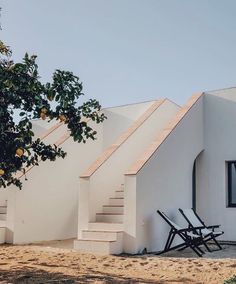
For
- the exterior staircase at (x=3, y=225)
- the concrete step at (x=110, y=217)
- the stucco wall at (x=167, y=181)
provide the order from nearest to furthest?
the stucco wall at (x=167, y=181), the concrete step at (x=110, y=217), the exterior staircase at (x=3, y=225)

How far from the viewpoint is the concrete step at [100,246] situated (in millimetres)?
8973

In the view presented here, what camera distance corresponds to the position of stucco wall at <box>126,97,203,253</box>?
9.48m

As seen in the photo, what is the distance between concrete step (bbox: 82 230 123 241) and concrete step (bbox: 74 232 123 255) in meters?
0.12

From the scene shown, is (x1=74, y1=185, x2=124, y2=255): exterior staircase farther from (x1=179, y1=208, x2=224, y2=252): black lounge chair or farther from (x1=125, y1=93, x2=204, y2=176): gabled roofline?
(x1=179, y1=208, x2=224, y2=252): black lounge chair

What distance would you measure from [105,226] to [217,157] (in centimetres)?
424

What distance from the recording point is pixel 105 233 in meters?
9.38

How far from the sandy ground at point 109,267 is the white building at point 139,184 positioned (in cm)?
78

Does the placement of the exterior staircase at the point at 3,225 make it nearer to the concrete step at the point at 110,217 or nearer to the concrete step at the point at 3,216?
the concrete step at the point at 3,216

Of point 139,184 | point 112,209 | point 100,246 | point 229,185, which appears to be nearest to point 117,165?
point 112,209

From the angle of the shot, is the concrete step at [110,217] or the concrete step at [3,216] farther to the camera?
the concrete step at [3,216]

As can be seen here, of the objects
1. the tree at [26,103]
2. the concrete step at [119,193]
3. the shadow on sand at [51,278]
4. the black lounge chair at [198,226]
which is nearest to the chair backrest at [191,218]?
the black lounge chair at [198,226]

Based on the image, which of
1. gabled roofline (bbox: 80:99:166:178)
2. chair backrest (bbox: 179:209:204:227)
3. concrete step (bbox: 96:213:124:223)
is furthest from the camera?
gabled roofline (bbox: 80:99:166:178)

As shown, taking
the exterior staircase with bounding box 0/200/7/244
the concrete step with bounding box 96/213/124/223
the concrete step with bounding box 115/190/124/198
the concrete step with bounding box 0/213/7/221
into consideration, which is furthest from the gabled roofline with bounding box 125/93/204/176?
the concrete step with bounding box 0/213/7/221

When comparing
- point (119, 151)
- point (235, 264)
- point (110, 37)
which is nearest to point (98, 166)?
point (119, 151)
